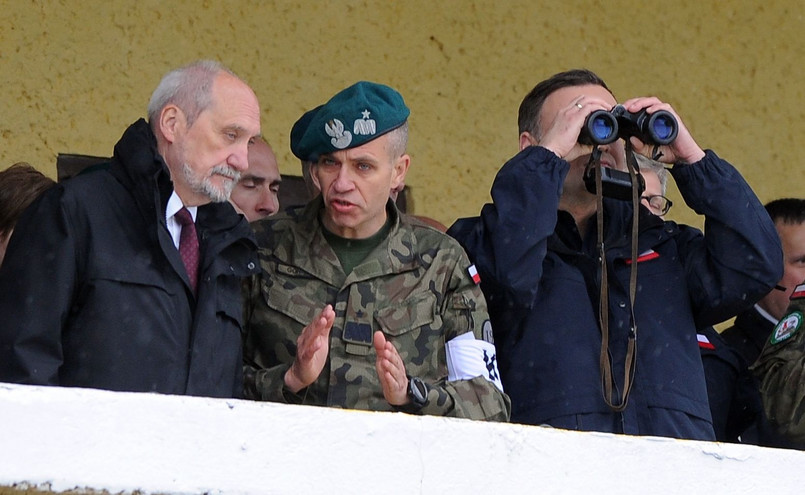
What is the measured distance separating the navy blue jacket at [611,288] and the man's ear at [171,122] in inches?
25.3

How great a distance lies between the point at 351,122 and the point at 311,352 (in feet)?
1.92

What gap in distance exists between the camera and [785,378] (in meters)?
3.31

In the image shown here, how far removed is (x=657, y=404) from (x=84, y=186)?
3.93ft

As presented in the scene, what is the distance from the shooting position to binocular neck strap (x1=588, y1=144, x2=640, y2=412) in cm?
317

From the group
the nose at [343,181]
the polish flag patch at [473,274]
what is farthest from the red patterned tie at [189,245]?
the polish flag patch at [473,274]

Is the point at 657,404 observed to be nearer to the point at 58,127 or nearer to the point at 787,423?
the point at 787,423

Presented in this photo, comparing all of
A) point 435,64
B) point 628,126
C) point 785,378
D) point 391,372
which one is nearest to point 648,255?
point 628,126

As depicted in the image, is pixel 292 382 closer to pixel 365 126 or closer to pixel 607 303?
pixel 365 126

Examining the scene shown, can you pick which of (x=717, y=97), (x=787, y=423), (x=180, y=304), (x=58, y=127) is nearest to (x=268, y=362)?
(x=180, y=304)

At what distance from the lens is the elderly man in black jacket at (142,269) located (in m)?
2.77

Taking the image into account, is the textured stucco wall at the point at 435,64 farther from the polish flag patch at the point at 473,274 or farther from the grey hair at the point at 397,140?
the polish flag patch at the point at 473,274

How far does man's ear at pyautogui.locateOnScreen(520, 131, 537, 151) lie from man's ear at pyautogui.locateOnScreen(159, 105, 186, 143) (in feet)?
2.66

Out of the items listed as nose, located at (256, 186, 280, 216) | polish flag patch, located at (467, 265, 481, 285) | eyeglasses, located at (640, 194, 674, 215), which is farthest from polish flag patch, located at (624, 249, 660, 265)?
nose, located at (256, 186, 280, 216)

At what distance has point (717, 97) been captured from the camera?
17.0 feet
